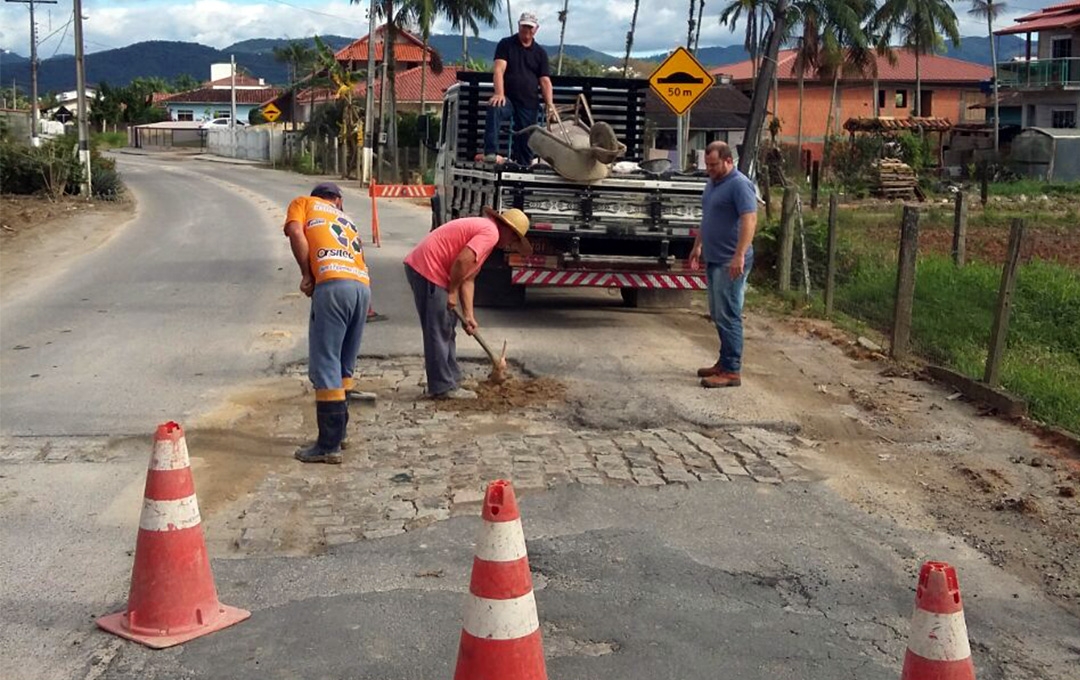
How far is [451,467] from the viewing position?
7.36 m

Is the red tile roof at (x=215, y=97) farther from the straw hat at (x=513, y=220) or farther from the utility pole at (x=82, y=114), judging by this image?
the straw hat at (x=513, y=220)

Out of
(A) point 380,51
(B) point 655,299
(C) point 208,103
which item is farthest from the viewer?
(C) point 208,103

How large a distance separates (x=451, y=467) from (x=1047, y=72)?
58359 millimetres

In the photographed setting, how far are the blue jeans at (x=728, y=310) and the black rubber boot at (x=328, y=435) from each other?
3.40m

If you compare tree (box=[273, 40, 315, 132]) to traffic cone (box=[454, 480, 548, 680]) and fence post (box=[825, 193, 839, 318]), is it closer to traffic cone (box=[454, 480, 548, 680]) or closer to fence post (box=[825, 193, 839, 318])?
fence post (box=[825, 193, 839, 318])

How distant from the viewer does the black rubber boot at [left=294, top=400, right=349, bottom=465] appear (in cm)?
744

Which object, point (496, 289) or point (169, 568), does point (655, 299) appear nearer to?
point (496, 289)

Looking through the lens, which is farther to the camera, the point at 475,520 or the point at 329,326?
the point at 329,326

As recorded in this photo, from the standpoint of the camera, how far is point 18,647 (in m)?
4.74

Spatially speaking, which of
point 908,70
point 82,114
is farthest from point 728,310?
point 908,70

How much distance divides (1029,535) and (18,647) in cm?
467

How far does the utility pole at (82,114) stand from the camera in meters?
32.0

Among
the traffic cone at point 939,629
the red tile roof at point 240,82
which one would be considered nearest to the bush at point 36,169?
the traffic cone at point 939,629

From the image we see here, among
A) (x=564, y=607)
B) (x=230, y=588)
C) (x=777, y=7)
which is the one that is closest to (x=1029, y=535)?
(x=564, y=607)
